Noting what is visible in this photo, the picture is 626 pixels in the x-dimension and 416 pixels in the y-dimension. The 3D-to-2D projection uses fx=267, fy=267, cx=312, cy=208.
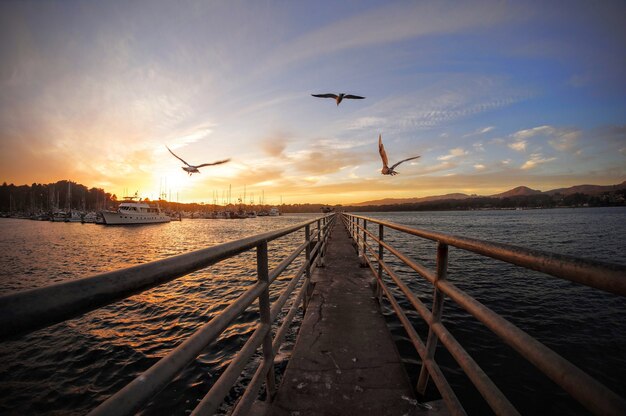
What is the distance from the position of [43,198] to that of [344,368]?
554ft

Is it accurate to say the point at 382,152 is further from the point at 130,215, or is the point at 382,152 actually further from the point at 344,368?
the point at 130,215

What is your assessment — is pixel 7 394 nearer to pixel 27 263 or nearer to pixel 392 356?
pixel 392 356

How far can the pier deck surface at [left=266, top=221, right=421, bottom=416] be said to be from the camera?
2121mm

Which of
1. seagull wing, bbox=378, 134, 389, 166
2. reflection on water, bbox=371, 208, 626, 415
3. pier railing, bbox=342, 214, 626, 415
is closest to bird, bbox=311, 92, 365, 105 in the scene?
seagull wing, bbox=378, 134, 389, 166

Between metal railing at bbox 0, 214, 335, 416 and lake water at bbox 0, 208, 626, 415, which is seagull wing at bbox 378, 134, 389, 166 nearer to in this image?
lake water at bbox 0, 208, 626, 415

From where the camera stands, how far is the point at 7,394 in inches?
183

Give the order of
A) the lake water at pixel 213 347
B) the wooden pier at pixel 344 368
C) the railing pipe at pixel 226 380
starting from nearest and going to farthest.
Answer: the railing pipe at pixel 226 380 < the wooden pier at pixel 344 368 < the lake water at pixel 213 347

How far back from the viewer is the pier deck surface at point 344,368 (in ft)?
6.96

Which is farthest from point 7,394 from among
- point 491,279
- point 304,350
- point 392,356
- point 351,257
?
point 491,279

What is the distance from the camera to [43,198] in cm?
11988

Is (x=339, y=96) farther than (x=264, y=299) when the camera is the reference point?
Yes

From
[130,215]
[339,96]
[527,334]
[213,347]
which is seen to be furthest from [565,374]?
[130,215]

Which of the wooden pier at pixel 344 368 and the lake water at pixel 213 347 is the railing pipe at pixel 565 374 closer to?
the wooden pier at pixel 344 368

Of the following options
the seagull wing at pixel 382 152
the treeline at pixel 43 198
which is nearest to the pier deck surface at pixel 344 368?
the seagull wing at pixel 382 152
